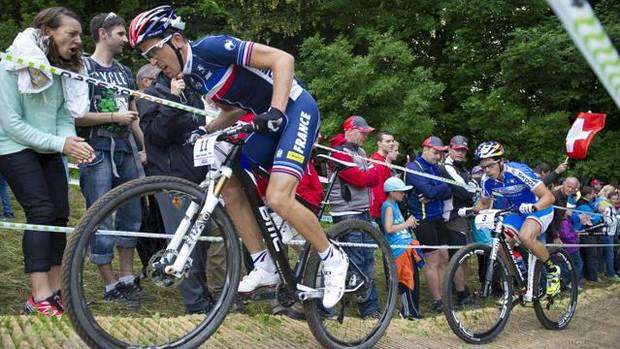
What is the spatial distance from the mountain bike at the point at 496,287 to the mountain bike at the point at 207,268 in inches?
64.8

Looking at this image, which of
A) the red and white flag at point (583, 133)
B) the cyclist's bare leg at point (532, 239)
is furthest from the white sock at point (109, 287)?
the red and white flag at point (583, 133)

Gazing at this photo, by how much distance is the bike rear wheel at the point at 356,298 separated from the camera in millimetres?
4340

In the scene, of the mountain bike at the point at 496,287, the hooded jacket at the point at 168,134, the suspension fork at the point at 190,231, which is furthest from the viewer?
the mountain bike at the point at 496,287

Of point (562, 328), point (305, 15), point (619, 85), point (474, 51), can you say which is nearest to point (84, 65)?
point (619, 85)

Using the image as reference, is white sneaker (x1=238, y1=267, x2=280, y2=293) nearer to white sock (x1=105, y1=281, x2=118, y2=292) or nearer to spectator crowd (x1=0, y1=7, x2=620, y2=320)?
spectator crowd (x1=0, y1=7, x2=620, y2=320)

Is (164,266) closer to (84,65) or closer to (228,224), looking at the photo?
(228,224)

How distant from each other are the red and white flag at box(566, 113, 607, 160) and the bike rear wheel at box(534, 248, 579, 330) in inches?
57.6

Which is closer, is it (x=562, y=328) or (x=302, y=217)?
(x=302, y=217)

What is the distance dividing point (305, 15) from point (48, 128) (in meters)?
14.9

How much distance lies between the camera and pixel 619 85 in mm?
1864

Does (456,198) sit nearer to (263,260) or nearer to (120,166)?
(120,166)

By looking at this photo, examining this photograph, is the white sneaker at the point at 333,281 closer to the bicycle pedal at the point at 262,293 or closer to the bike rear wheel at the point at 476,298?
the bicycle pedal at the point at 262,293

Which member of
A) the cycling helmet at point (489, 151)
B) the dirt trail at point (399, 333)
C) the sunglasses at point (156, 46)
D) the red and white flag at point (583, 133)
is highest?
the red and white flag at point (583, 133)

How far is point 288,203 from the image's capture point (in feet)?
12.9
